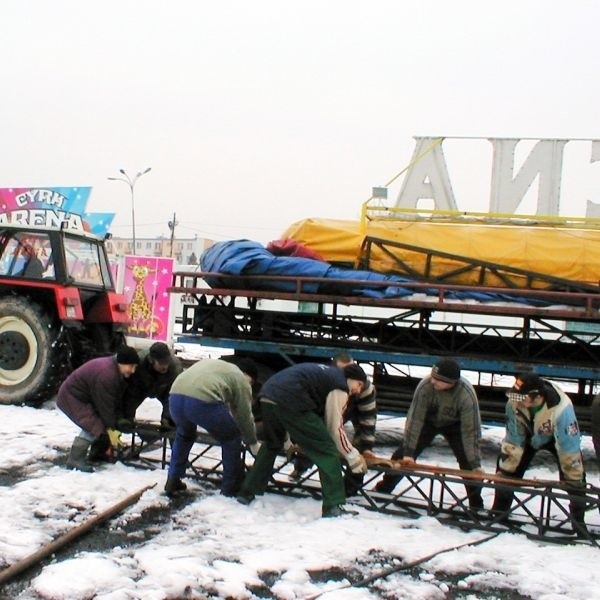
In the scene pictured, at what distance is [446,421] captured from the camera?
6.48m

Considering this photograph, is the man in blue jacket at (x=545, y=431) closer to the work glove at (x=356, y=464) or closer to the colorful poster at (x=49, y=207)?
the work glove at (x=356, y=464)

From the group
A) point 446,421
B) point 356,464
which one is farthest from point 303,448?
point 446,421

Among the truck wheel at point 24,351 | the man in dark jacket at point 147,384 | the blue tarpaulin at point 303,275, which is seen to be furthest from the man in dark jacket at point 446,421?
the truck wheel at point 24,351

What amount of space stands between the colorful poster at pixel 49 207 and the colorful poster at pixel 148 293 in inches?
52.9

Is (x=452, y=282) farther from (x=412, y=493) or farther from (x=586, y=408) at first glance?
(x=412, y=493)

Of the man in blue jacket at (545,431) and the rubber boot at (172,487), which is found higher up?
the man in blue jacket at (545,431)

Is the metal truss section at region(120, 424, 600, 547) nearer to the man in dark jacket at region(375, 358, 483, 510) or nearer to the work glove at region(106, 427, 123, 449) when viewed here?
the work glove at region(106, 427, 123, 449)

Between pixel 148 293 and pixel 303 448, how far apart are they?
960 centimetres

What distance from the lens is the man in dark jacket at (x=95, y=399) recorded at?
6738mm

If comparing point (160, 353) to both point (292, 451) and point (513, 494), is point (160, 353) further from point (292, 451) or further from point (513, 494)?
point (513, 494)

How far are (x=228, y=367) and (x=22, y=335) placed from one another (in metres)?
4.41

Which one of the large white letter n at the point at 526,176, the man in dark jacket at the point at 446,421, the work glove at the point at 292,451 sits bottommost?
the work glove at the point at 292,451

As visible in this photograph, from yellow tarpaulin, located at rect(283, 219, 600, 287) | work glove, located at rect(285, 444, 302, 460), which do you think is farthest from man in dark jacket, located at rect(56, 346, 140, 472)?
yellow tarpaulin, located at rect(283, 219, 600, 287)

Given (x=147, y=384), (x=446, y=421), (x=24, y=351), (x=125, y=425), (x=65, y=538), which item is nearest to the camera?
(x=65, y=538)
